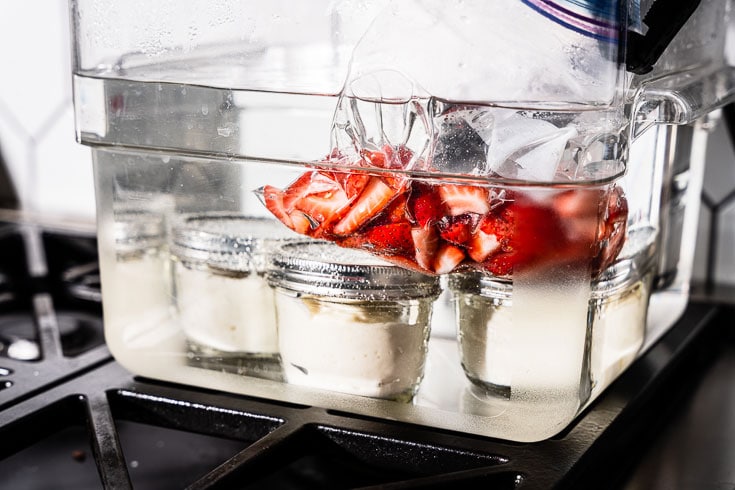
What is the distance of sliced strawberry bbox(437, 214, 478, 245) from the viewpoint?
437mm

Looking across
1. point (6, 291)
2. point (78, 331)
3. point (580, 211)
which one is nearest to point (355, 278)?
point (580, 211)

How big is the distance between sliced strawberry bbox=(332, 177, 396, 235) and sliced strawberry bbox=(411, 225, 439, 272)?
0.07ft

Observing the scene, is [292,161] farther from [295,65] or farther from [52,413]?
[52,413]

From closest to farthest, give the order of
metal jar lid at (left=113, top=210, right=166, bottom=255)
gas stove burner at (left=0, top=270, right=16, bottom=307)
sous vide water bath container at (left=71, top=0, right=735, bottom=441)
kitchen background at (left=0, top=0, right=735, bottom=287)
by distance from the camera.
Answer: sous vide water bath container at (left=71, top=0, right=735, bottom=441) → metal jar lid at (left=113, top=210, right=166, bottom=255) → gas stove burner at (left=0, top=270, right=16, bottom=307) → kitchen background at (left=0, top=0, right=735, bottom=287)

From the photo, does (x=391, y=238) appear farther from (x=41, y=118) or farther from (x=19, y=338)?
(x=41, y=118)

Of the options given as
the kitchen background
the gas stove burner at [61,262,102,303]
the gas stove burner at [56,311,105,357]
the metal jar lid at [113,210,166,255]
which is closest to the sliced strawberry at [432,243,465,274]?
the metal jar lid at [113,210,166,255]

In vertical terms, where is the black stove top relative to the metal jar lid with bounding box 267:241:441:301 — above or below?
below

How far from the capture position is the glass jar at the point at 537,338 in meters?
0.44

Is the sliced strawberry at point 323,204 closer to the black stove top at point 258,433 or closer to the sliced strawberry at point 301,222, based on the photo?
the sliced strawberry at point 301,222

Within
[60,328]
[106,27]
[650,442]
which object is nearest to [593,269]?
[650,442]

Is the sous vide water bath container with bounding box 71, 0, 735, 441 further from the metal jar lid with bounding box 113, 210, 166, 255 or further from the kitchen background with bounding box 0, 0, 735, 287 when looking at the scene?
the kitchen background with bounding box 0, 0, 735, 287

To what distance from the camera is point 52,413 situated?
0.52 meters

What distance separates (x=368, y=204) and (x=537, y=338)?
0.35ft

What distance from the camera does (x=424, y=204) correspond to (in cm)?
44
